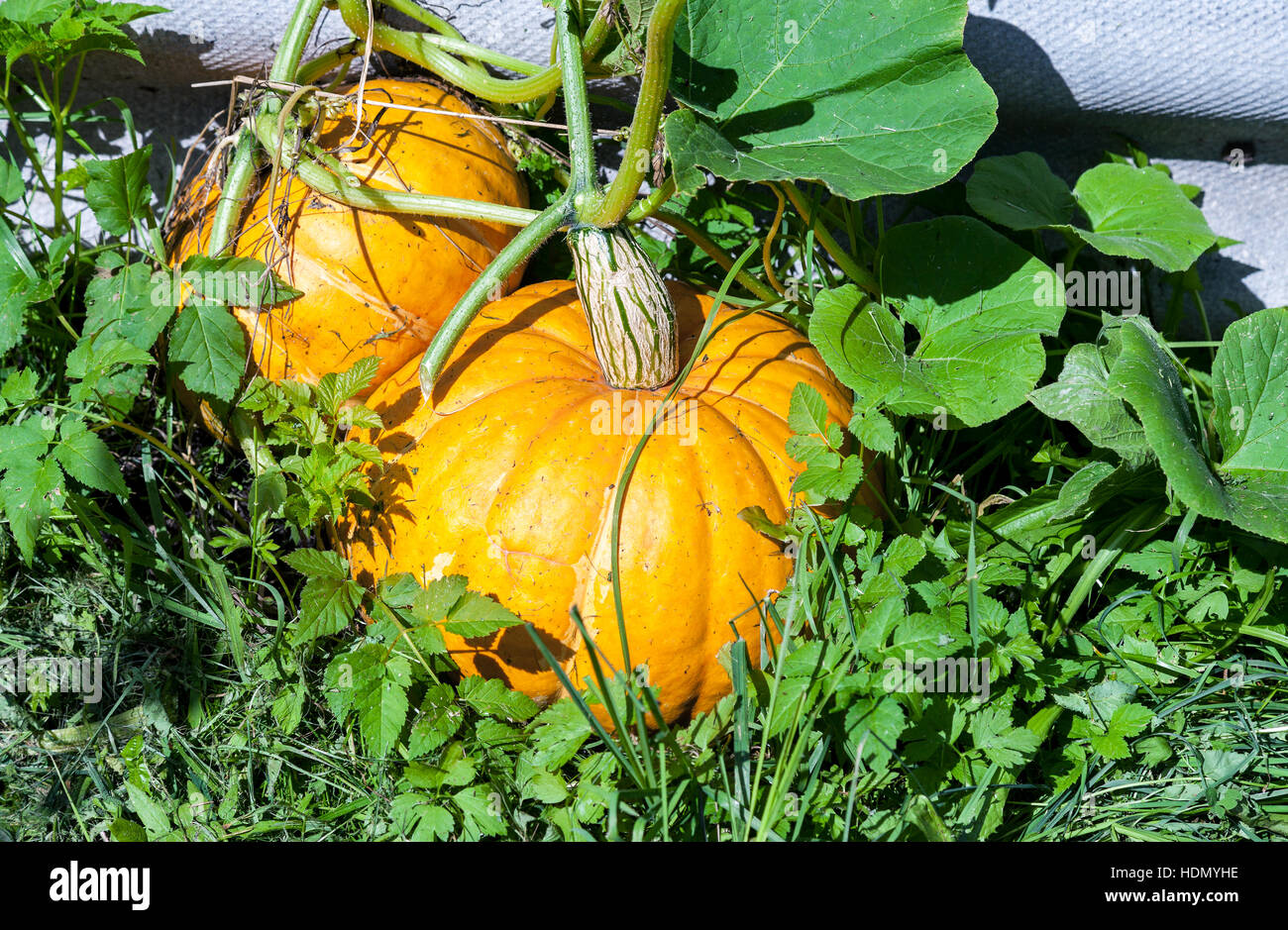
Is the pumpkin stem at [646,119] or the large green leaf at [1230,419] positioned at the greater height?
the pumpkin stem at [646,119]

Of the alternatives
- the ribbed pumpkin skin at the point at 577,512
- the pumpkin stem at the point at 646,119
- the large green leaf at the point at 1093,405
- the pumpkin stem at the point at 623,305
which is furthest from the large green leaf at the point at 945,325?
the pumpkin stem at the point at 646,119

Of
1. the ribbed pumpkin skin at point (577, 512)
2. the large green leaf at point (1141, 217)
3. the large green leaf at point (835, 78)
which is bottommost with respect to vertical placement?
the ribbed pumpkin skin at point (577, 512)

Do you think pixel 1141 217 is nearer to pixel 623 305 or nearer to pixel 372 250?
pixel 623 305

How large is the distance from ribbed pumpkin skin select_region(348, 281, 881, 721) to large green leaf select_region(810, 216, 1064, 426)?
17cm

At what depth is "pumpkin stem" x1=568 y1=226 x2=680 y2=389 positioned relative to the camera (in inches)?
74.5

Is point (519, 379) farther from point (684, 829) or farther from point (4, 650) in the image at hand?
point (4, 650)

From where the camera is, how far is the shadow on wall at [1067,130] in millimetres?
2596

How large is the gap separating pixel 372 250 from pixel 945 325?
1.21m

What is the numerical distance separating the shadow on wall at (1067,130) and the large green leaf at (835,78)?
66 cm

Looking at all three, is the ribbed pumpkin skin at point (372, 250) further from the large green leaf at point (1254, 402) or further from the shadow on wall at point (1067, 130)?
the large green leaf at point (1254, 402)

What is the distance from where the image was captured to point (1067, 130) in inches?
110

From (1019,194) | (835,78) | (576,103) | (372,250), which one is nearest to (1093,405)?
(1019,194)

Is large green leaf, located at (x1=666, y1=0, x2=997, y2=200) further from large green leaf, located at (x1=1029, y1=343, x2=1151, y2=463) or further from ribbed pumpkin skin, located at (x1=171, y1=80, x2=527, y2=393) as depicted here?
ribbed pumpkin skin, located at (x1=171, y1=80, x2=527, y2=393)
